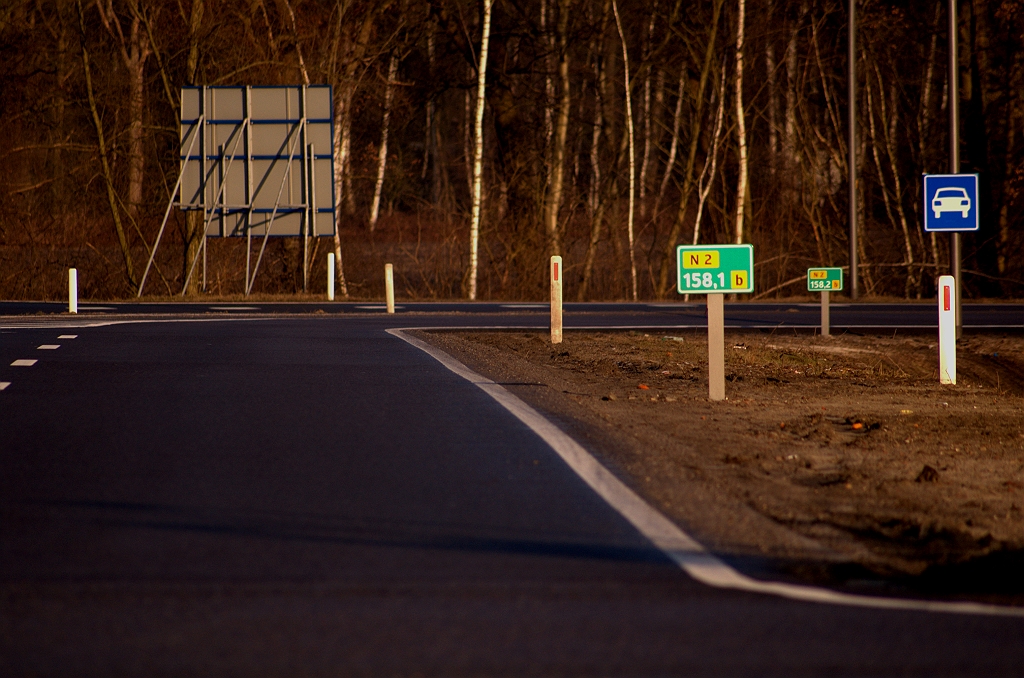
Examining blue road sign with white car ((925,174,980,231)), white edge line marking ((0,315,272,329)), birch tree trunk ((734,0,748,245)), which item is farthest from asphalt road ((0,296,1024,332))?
birch tree trunk ((734,0,748,245))

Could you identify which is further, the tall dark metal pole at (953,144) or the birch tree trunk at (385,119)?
the birch tree trunk at (385,119)

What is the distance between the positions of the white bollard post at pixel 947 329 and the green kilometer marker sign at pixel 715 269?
3.39 m

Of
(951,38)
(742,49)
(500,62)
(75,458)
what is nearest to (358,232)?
(500,62)

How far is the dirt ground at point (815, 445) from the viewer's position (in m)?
6.08

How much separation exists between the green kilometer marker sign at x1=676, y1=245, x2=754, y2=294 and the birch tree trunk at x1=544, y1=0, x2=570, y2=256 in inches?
1016

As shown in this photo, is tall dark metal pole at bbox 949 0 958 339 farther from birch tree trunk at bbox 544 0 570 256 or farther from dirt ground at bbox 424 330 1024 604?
birch tree trunk at bbox 544 0 570 256

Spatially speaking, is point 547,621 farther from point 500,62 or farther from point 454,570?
point 500,62

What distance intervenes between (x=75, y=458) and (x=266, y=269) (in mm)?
30412

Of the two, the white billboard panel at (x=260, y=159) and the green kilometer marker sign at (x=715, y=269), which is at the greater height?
the white billboard panel at (x=260, y=159)

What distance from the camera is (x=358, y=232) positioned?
167 feet

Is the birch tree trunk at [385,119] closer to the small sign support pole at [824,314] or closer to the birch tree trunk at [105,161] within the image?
the birch tree trunk at [105,161]

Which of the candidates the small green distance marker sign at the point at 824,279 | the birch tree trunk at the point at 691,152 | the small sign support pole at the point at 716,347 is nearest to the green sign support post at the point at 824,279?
the small green distance marker sign at the point at 824,279

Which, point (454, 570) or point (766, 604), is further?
point (454, 570)

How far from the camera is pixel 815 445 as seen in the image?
9.92 m
